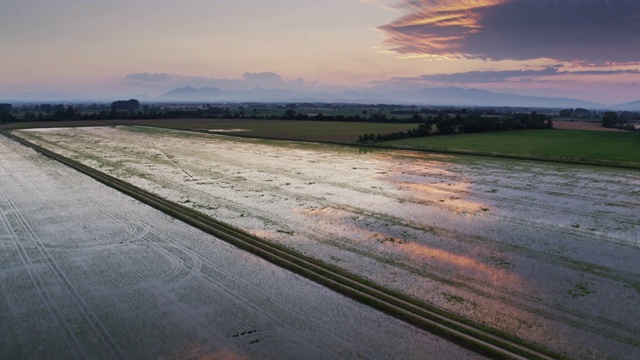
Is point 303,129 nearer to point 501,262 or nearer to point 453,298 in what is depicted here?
point 501,262

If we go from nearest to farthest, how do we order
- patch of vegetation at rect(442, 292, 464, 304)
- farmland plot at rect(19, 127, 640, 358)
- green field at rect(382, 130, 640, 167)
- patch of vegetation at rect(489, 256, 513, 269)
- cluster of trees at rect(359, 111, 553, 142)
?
farmland plot at rect(19, 127, 640, 358)
patch of vegetation at rect(442, 292, 464, 304)
patch of vegetation at rect(489, 256, 513, 269)
green field at rect(382, 130, 640, 167)
cluster of trees at rect(359, 111, 553, 142)

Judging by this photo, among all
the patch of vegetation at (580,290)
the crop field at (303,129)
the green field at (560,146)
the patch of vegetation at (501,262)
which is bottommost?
the patch of vegetation at (580,290)

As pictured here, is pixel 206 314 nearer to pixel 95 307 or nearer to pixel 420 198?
pixel 95 307

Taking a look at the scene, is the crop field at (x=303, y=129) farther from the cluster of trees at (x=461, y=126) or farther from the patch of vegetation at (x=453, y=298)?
the patch of vegetation at (x=453, y=298)

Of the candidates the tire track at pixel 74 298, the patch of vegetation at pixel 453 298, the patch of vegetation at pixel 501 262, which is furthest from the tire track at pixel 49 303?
the patch of vegetation at pixel 501 262

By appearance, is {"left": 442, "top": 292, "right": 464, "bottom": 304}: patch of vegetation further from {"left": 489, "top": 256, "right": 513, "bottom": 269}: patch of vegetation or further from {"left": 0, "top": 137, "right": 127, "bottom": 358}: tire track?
{"left": 0, "top": 137, "right": 127, "bottom": 358}: tire track

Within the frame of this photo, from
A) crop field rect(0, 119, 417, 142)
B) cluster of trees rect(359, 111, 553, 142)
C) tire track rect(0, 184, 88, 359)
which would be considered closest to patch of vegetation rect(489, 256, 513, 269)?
tire track rect(0, 184, 88, 359)

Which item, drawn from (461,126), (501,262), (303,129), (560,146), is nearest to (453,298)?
(501,262)
